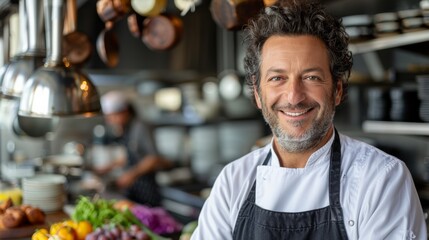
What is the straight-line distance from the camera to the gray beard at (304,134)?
5.50ft

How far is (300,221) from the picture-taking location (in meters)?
1.70

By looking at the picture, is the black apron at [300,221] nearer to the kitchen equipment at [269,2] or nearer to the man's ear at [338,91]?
the man's ear at [338,91]

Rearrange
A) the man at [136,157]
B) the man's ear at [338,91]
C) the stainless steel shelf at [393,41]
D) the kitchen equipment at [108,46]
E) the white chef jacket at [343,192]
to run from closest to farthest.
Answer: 1. the white chef jacket at [343,192]
2. the man's ear at [338,91]
3. the stainless steel shelf at [393,41]
4. the kitchen equipment at [108,46]
5. the man at [136,157]

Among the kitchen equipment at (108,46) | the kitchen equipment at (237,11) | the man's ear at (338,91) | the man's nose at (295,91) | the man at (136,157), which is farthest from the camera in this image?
the man at (136,157)

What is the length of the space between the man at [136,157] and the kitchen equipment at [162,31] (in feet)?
6.10

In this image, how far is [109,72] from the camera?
20.4 feet

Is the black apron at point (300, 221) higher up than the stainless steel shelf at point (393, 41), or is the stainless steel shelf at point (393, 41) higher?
the stainless steel shelf at point (393, 41)

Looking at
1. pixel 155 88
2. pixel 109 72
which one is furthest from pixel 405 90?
pixel 155 88

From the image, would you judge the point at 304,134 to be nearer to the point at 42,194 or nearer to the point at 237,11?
the point at 237,11

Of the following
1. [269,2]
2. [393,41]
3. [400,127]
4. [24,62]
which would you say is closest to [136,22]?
[24,62]

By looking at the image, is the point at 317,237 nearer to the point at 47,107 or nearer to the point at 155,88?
the point at 47,107

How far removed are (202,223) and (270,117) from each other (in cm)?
45

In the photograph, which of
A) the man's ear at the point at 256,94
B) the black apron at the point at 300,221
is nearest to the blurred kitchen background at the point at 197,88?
the man's ear at the point at 256,94

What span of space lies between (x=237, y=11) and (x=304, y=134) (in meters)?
0.93
